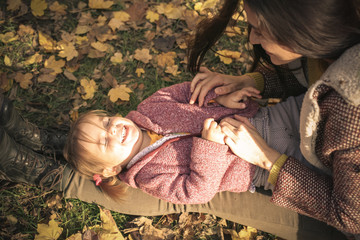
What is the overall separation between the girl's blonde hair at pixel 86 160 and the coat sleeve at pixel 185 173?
0.15 m

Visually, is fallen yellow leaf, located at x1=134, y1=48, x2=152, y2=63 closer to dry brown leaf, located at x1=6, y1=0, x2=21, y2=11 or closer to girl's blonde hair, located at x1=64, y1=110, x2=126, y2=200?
girl's blonde hair, located at x1=64, y1=110, x2=126, y2=200

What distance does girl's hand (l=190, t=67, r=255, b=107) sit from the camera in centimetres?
246

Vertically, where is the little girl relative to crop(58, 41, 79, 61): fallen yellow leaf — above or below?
below

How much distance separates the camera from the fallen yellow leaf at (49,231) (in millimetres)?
2666

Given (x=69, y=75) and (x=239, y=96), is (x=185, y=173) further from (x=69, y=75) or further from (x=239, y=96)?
(x=69, y=75)

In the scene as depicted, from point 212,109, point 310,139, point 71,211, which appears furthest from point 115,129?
point 310,139

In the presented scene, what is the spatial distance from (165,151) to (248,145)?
2.23 ft

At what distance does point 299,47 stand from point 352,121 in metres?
0.46

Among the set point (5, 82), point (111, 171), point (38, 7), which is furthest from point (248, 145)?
point (38, 7)

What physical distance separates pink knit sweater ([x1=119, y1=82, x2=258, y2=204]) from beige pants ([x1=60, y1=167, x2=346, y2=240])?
0.50 ft

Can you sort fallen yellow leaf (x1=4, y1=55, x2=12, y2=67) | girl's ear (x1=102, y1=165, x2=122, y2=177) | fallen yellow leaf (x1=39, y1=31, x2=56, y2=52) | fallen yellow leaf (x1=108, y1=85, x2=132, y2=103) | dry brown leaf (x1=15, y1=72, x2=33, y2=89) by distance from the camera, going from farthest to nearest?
fallen yellow leaf (x1=39, y1=31, x2=56, y2=52)
fallen yellow leaf (x1=4, y1=55, x2=12, y2=67)
dry brown leaf (x1=15, y1=72, x2=33, y2=89)
fallen yellow leaf (x1=108, y1=85, x2=132, y2=103)
girl's ear (x1=102, y1=165, x2=122, y2=177)

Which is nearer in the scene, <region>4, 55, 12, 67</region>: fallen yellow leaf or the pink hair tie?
the pink hair tie

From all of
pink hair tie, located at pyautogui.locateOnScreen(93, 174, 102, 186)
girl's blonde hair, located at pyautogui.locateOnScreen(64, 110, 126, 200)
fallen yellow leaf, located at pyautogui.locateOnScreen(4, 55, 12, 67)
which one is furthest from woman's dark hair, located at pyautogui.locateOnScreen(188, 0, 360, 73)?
fallen yellow leaf, located at pyautogui.locateOnScreen(4, 55, 12, 67)

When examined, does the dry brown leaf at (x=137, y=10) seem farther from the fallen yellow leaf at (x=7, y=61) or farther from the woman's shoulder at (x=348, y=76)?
the woman's shoulder at (x=348, y=76)
